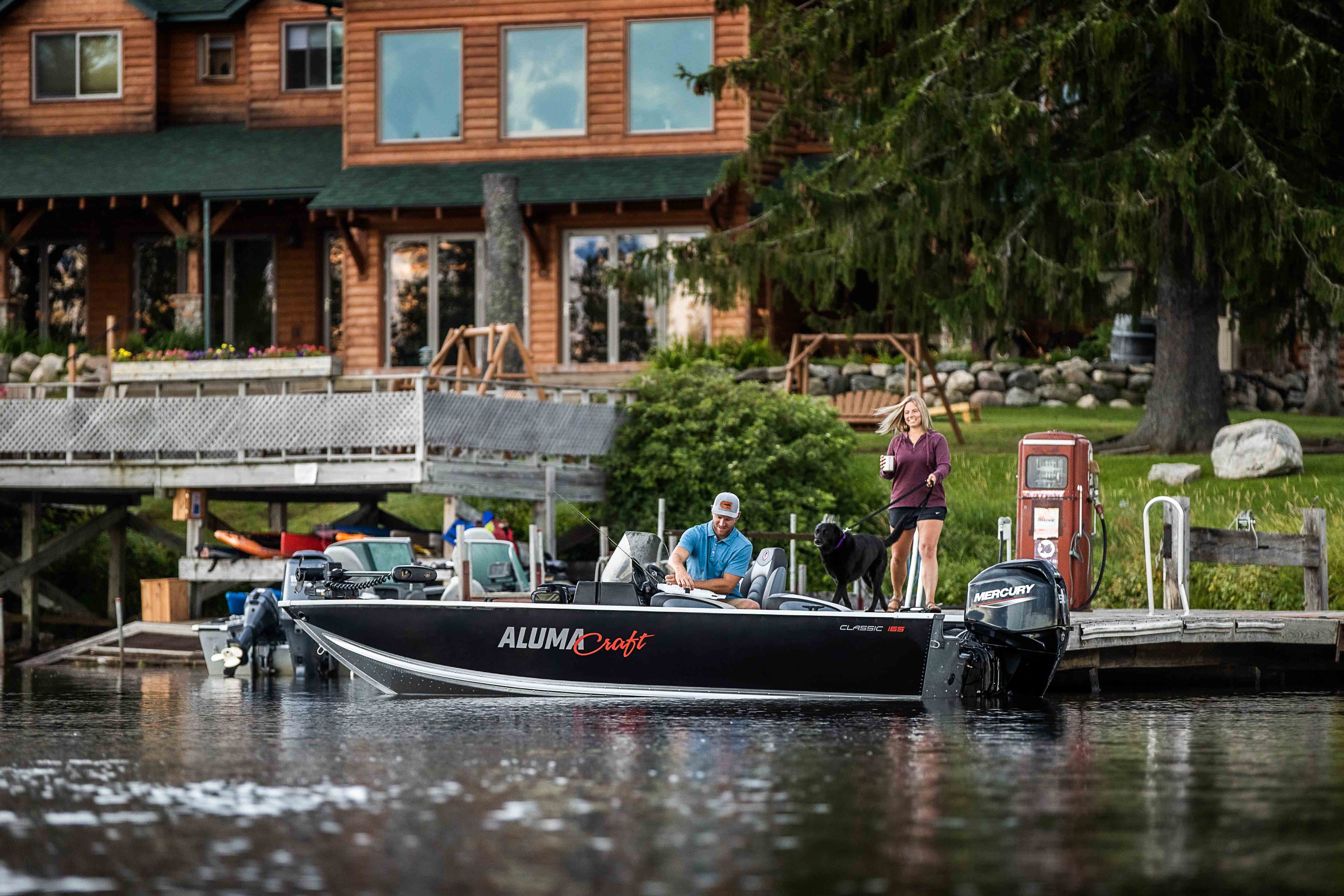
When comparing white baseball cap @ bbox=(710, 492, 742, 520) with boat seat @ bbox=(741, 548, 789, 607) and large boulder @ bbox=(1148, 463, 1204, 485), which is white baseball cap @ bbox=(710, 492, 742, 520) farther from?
large boulder @ bbox=(1148, 463, 1204, 485)

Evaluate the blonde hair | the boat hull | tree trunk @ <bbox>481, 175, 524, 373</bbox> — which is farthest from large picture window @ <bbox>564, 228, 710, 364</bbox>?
the boat hull

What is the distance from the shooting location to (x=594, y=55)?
29609mm

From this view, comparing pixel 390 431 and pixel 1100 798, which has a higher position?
pixel 390 431

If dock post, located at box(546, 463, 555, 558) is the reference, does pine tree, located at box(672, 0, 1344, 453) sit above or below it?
above

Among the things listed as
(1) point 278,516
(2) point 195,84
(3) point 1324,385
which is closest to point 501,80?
(2) point 195,84

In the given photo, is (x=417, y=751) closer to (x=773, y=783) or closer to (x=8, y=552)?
(x=773, y=783)

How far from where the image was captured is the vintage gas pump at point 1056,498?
623 inches

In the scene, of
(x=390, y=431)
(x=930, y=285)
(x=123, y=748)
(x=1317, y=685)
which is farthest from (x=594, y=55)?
(x=123, y=748)

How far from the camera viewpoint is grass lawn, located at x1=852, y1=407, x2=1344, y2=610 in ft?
62.8

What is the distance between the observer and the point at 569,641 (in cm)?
1398

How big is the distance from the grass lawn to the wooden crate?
8.09 m

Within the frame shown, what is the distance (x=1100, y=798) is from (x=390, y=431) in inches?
538

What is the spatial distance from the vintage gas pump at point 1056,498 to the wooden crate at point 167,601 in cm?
1102

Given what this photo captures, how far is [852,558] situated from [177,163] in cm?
2076
